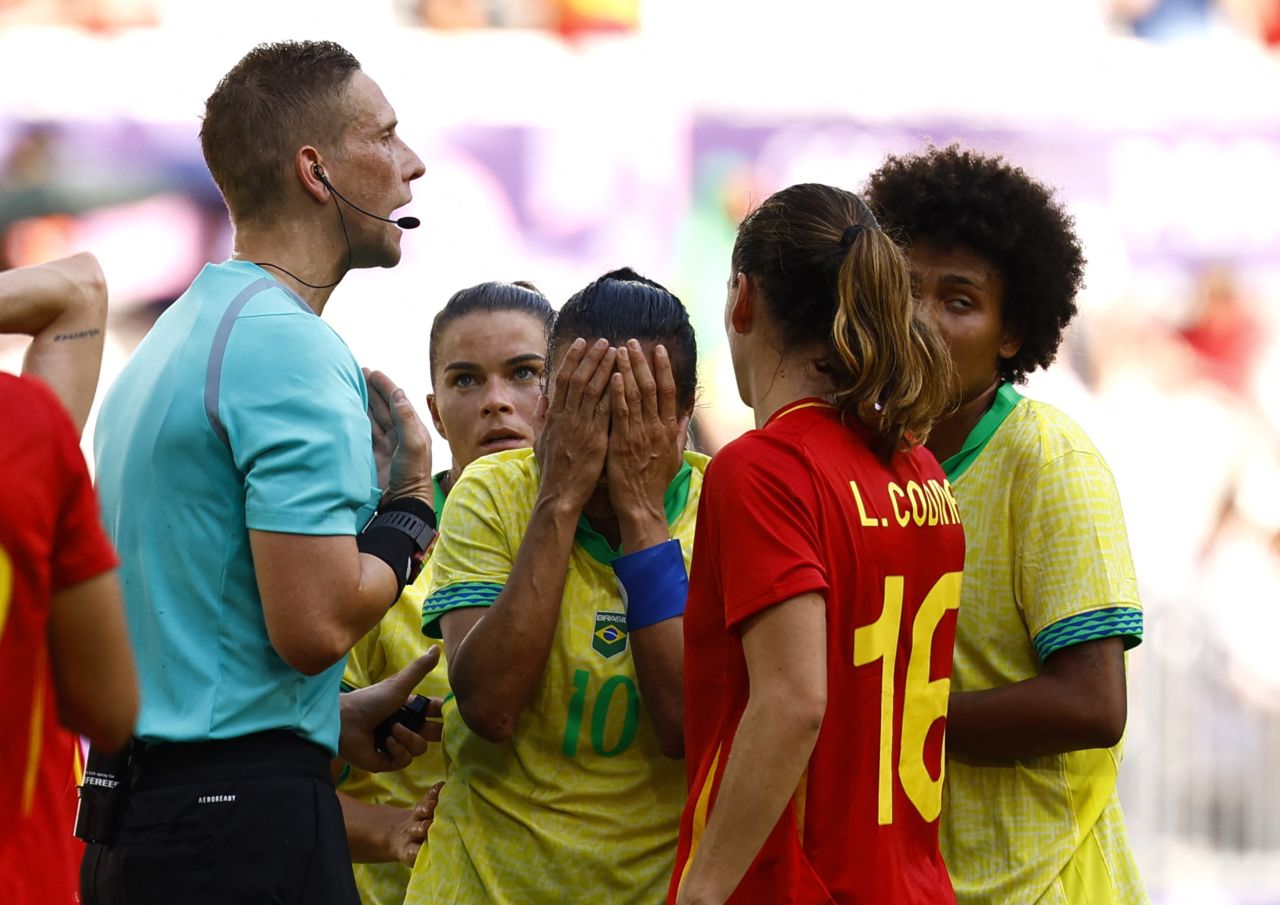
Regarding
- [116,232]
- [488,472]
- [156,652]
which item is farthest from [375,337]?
[156,652]

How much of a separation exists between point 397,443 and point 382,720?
1.63 ft

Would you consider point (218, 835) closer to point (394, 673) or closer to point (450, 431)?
point (394, 673)

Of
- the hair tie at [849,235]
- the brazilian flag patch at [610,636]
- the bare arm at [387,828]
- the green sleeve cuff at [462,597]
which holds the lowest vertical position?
the bare arm at [387,828]

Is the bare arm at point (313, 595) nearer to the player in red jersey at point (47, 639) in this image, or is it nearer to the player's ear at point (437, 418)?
the player in red jersey at point (47, 639)

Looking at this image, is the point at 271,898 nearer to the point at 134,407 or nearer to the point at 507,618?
the point at 507,618

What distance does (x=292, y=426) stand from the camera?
239cm

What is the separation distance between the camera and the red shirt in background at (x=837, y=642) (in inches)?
85.3

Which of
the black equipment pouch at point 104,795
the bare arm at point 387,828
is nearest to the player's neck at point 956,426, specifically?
the bare arm at point 387,828

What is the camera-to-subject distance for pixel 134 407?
2490mm

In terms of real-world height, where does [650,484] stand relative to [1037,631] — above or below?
above

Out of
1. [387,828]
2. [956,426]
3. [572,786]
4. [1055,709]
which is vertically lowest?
[387,828]

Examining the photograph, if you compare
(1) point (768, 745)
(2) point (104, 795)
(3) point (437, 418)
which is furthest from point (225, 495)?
(3) point (437, 418)

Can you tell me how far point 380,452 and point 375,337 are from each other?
4.73m

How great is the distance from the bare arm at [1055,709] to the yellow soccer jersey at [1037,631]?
0.04m
